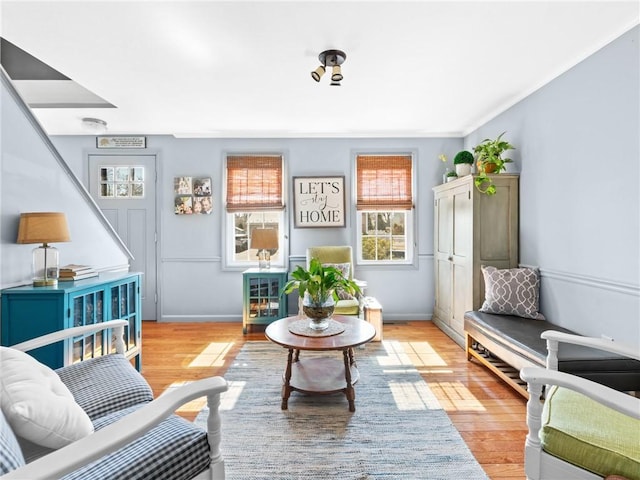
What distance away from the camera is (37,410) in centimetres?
108

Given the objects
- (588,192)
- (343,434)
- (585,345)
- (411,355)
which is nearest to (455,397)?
(411,355)

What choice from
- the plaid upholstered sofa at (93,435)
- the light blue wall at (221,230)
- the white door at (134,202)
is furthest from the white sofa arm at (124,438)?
the white door at (134,202)

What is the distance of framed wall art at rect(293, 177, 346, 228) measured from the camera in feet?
14.4

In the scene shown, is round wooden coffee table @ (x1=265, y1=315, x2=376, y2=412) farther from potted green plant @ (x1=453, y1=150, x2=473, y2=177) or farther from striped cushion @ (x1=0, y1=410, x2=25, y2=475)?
potted green plant @ (x1=453, y1=150, x2=473, y2=177)

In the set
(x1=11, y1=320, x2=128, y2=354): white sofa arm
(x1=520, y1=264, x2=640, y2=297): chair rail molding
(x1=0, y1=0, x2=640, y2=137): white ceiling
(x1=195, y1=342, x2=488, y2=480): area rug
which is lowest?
(x1=195, y1=342, x2=488, y2=480): area rug

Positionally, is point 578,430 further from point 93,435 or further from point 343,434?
point 93,435

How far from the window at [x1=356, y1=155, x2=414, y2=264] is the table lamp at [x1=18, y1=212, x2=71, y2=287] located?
311cm

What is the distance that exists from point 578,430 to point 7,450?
1.83 meters

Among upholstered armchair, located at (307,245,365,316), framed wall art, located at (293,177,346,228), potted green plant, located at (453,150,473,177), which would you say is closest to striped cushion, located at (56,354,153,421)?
upholstered armchair, located at (307,245,365,316)

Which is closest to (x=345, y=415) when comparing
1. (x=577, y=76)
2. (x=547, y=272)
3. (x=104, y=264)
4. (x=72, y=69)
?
(x=547, y=272)

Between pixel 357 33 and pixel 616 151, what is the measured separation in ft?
6.01

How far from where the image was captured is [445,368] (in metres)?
2.95

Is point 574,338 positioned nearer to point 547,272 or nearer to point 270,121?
point 547,272

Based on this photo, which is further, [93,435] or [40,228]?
[40,228]
